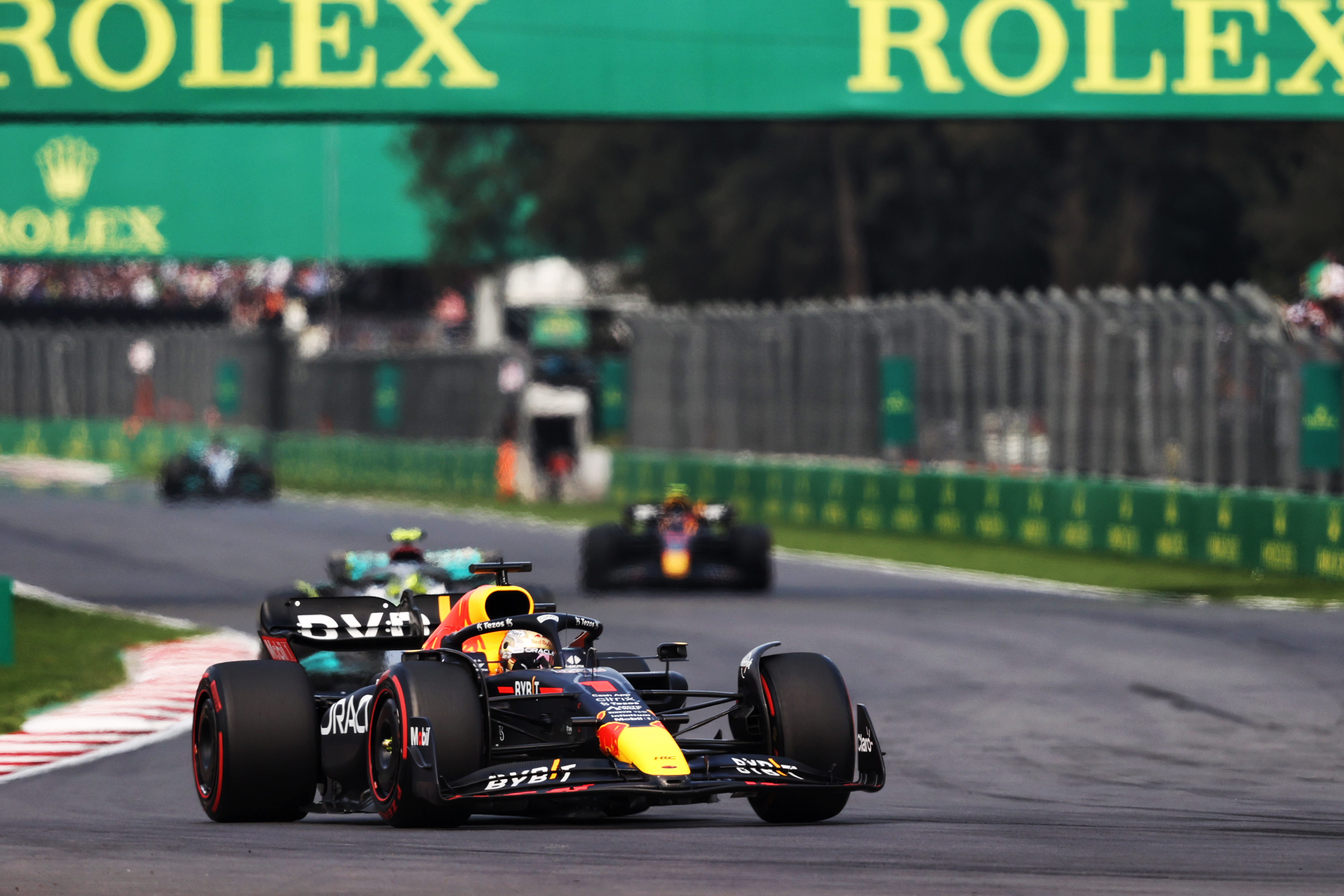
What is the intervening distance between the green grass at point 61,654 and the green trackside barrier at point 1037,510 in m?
10.0

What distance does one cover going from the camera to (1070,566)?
26047 millimetres

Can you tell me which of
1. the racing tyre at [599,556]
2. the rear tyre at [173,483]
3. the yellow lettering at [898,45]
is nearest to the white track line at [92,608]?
the racing tyre at [599,556]

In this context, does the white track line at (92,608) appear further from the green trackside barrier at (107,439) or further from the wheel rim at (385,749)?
the green trackside barrier at (107,439)

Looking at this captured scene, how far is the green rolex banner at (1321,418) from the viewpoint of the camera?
23.4 meters

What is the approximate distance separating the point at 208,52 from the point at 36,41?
1301 millimetres

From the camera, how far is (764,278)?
2218 inches

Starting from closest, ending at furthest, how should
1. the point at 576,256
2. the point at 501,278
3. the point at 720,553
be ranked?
the point at 720,553
the point at 576,256
the point at 501,278

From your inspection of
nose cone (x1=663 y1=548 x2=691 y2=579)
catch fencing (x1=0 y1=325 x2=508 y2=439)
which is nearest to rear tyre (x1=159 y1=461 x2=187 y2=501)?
catch fencing (x1=0 y1=325 x2=508 y2=439)

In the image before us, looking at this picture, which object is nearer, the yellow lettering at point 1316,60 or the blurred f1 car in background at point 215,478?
the yellow lettering at point 1316,60

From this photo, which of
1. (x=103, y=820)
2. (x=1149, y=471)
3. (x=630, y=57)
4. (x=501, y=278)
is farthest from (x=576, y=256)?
(x=103, y=820)

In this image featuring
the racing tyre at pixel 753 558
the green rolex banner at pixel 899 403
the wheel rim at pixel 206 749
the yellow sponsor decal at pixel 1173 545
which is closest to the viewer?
the wheel rim at pixel 206 749

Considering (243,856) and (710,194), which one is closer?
(243,856)

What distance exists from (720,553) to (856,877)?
15.4m

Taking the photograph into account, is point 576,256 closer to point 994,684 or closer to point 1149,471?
point 1149,471
